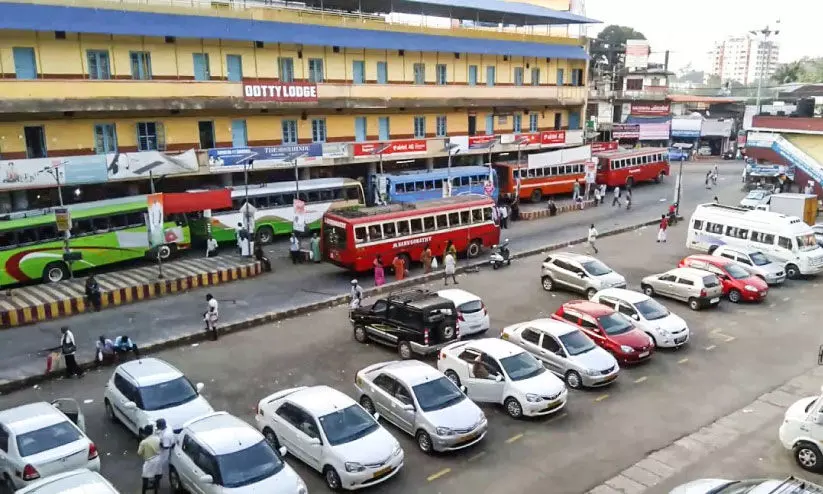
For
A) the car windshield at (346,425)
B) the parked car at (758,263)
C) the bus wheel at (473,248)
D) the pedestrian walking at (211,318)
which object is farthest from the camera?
the bus wheel at (473,248)

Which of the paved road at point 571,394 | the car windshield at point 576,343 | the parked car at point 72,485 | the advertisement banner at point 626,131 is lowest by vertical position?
the paved road at point 571,394

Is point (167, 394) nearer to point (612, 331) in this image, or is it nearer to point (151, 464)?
point (151, 464)

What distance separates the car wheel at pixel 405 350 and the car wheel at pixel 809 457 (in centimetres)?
937

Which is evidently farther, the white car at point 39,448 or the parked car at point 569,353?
the parked car at point 569,353

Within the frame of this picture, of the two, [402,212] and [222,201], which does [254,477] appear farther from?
[222,201]

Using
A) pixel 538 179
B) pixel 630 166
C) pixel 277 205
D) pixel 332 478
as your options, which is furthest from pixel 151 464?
pixel 630 166

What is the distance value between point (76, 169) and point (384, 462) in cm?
2218

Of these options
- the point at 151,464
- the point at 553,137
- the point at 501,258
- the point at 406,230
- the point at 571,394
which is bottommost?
the point at 571,394

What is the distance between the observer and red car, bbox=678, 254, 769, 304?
2355cm

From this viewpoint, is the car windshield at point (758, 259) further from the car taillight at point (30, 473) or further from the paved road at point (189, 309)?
the car taillight at point (30, 473)

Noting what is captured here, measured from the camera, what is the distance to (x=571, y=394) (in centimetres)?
1627

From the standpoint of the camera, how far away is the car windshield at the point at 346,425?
39.7ft

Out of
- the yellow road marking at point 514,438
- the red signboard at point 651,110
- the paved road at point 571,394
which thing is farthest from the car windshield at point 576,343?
the red signboard at point 651,110

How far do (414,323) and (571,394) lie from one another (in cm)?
456
